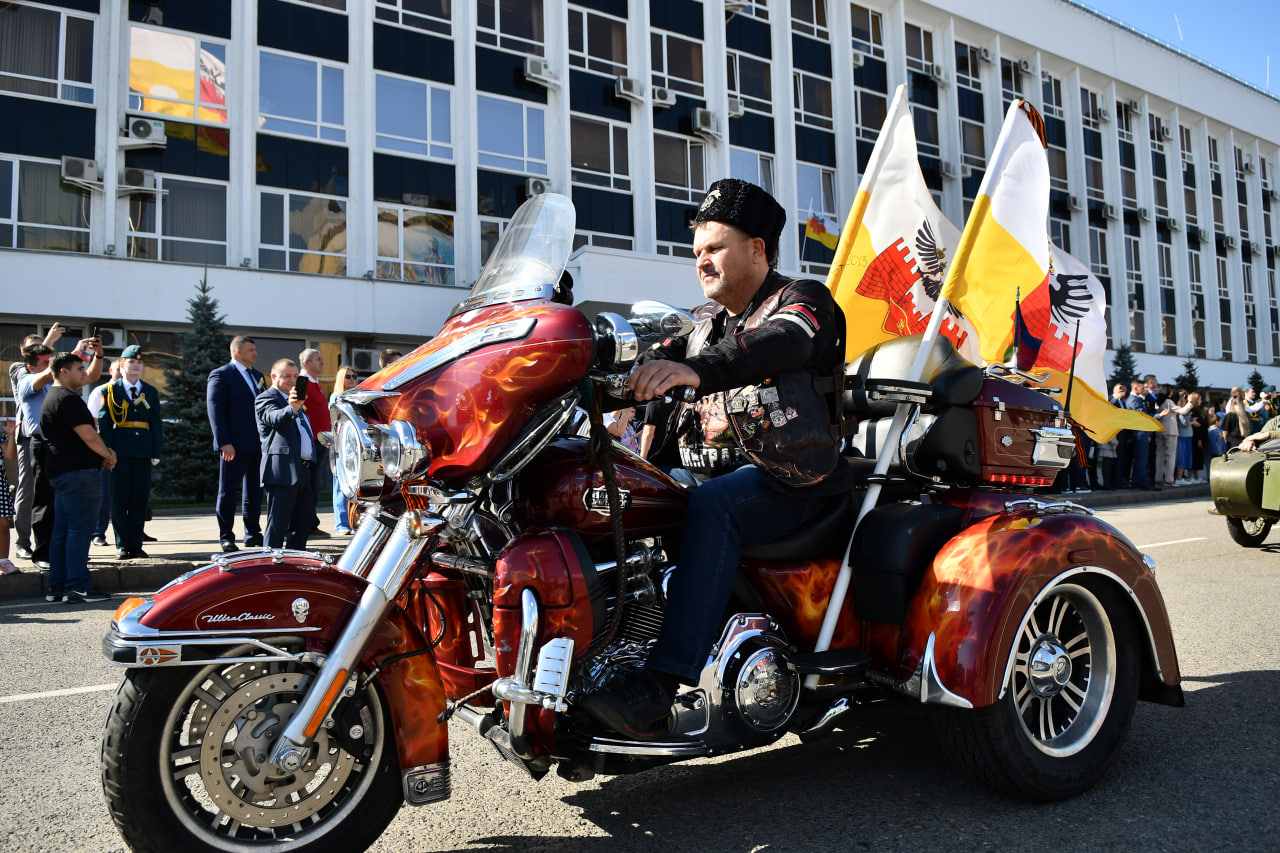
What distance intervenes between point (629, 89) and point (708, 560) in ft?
83.4

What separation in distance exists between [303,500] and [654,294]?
16.1 m

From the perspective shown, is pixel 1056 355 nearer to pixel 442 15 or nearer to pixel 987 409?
pixel 987 409

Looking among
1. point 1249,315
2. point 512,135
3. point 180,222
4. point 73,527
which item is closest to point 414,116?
point 512,135

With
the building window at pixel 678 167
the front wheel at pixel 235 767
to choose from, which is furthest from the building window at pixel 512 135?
the front wheel at pixel 235 767

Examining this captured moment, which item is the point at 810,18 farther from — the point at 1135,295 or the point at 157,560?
the point at 157,560

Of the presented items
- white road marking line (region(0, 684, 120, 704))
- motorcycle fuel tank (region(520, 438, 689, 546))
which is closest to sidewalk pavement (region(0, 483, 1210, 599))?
white road marking line (region(0, 684, 120, 704))

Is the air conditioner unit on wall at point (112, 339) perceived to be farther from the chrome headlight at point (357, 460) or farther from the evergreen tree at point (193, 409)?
the chrome headlight at point (357, 460)

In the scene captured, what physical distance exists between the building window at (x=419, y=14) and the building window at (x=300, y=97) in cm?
201

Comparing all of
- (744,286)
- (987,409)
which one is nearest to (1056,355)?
(987,409)

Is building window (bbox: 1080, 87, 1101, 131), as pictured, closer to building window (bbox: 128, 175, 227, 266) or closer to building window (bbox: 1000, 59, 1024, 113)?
building window (bbox: 1000, 59, 1024, 113)

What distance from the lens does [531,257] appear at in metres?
2.89

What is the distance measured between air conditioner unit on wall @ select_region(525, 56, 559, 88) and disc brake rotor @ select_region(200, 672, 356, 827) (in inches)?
970

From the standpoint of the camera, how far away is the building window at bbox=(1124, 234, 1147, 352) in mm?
40312

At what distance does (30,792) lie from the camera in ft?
10.7
